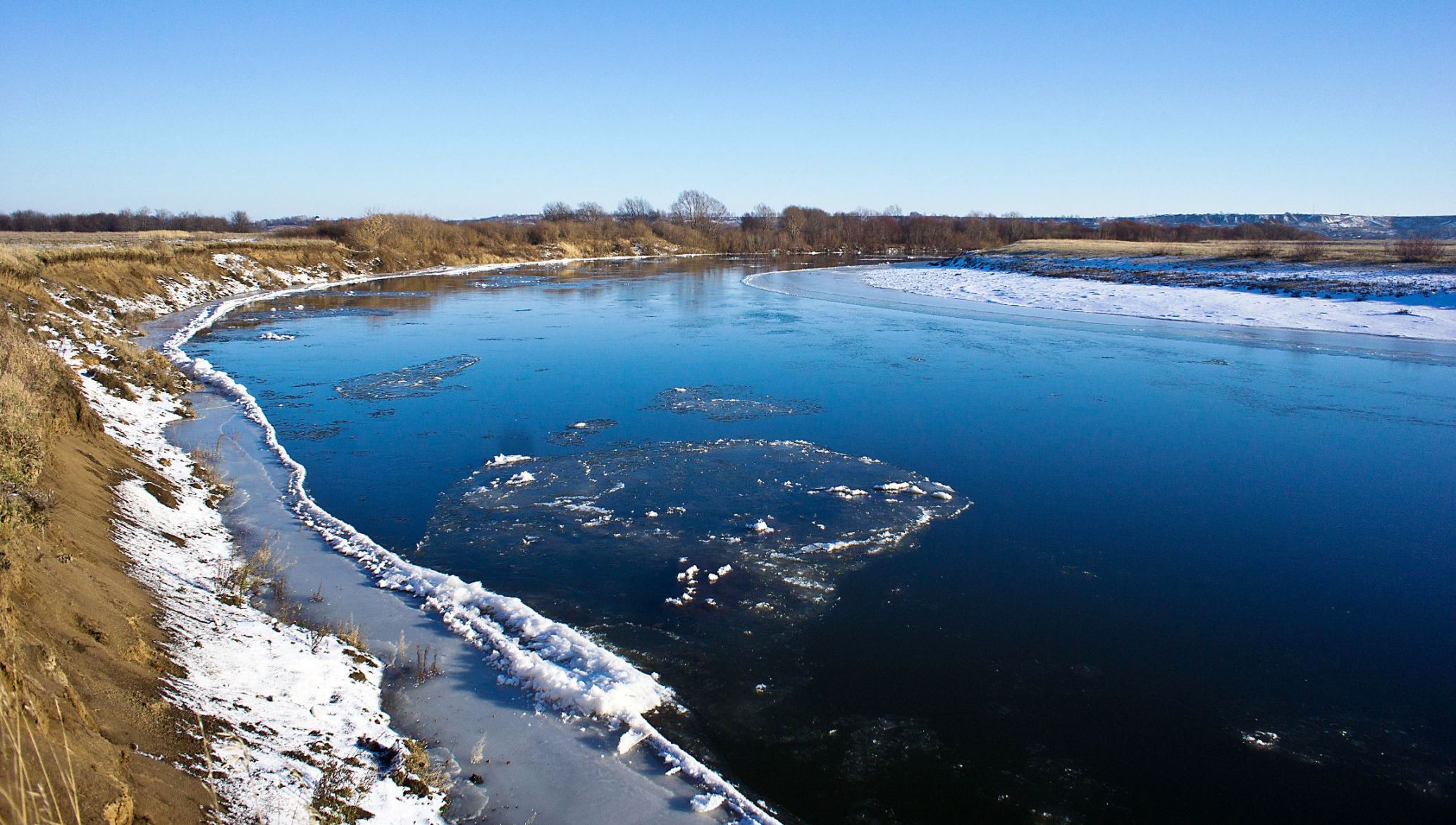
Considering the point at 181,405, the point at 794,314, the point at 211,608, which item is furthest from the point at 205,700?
the point at 794,314

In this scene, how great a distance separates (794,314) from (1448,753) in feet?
69.3

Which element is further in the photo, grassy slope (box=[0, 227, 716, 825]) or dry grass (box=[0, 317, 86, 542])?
dry grass (box=[0, 317, 86, 542])

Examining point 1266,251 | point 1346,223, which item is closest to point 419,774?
point 1266,251

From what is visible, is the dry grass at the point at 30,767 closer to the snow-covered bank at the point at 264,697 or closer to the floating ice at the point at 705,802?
the snow-covered bank at the point at 264,697

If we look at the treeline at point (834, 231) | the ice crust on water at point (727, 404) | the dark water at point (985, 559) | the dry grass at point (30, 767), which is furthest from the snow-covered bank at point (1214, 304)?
the treeline at point (834, 231)

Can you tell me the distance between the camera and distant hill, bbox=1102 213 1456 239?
97875 millimetres

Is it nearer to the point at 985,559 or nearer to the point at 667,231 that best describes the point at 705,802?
the point at 985,559

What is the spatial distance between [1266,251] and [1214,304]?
59.3ft

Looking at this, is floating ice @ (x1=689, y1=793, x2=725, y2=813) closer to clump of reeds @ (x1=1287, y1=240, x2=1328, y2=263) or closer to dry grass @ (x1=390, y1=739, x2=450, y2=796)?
dry grass @ (x1=390, y1=739, x2=450, y2=796)

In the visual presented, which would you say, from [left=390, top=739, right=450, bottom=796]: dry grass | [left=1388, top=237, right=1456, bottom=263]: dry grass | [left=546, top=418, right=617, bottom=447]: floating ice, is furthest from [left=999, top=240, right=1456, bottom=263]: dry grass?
[left=390, top=739, right=450, bottom=796]: dry grass

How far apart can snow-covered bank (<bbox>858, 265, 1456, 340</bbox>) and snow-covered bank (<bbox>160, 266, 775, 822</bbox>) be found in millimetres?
22809

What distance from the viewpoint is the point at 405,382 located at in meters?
14.1

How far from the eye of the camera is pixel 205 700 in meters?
3.93

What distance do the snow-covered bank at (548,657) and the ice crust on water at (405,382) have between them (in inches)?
240
